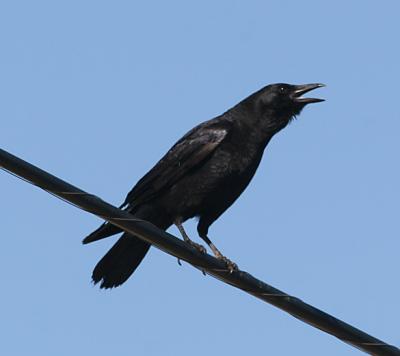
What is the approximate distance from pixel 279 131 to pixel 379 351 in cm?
386

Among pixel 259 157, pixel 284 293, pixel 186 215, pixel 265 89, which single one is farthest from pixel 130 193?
pixel 284 293

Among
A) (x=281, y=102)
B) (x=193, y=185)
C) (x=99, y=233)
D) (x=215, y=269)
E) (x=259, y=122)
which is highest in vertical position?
(x=281, y=102)

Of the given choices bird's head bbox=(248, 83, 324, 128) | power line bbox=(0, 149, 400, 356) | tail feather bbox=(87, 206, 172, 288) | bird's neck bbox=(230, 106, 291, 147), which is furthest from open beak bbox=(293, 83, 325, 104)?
power line bbox=(0, 149, 400, 356)

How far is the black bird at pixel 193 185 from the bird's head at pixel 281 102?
302mm

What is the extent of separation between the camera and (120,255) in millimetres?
7945

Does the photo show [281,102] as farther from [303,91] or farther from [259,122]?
[259,122]

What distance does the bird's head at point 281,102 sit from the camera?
8.77 metres

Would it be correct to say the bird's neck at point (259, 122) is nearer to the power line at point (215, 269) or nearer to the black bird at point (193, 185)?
the black bird at point (193, 185)

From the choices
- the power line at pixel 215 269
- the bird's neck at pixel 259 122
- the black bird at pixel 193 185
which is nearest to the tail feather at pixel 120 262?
the black bird at pixel 193 185

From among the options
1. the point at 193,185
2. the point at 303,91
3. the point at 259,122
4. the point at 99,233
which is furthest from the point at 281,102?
the point at 99,233

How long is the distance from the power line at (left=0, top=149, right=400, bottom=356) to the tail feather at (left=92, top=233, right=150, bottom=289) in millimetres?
2465

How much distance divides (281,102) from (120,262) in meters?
2.09

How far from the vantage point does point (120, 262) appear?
791cm

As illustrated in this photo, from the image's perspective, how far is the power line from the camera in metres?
4.64
